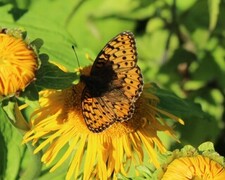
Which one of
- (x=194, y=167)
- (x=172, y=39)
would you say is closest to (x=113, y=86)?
(x=194, y=167)

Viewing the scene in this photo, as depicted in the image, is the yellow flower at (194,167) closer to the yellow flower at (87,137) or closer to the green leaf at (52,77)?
the yellow flower at (87,137)

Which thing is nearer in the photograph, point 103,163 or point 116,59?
point 116,59

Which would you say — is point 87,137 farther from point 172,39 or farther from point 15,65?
point 172,39

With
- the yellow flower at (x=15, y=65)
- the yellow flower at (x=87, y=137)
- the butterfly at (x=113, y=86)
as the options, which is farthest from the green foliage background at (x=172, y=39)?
the yellow flower at (x=15, y=65)

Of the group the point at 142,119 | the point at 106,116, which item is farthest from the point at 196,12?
the point at 106,116

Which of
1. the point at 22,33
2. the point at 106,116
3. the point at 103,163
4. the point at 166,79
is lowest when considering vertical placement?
the point at 166,79

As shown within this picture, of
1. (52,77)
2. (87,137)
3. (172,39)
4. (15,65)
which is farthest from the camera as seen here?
(172,39)

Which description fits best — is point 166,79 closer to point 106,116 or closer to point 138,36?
point 138,36
